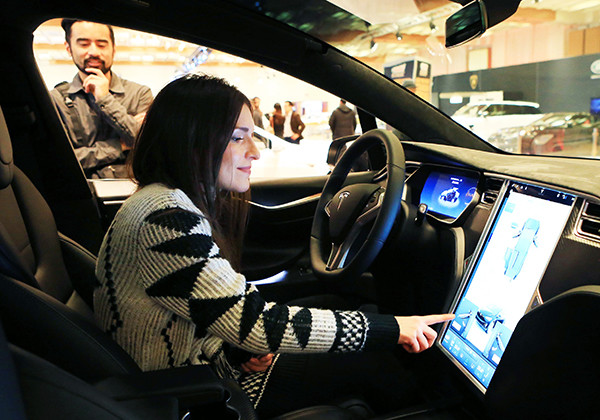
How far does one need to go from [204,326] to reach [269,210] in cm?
153

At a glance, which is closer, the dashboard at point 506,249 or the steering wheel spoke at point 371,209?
the dashboard at point 506,249

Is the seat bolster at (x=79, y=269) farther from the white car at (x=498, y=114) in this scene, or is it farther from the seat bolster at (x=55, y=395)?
the white car at (x=498, y=114)

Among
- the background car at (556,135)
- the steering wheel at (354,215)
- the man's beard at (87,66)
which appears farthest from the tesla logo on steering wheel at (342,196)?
the background car at (556,135)

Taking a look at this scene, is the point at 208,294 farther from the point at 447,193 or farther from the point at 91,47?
the point at 91,47

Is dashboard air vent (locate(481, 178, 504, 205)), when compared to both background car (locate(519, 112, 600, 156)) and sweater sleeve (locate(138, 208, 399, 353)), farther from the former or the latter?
background car (locate(519, 112, 600, 156))

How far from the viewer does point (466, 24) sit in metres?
1.37

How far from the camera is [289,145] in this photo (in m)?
4.81

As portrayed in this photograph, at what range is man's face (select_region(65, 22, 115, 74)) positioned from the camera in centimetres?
212

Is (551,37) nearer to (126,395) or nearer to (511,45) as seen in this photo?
(511,45)

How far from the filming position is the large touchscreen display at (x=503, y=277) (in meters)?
1.07

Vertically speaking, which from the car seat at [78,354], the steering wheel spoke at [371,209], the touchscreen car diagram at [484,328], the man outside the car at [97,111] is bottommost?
the touchscreen car diagram at [484,328]

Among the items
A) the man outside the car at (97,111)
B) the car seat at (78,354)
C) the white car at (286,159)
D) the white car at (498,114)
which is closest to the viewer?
the car seat at (78,354)

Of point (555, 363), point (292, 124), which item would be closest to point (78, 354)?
point (555, 363)

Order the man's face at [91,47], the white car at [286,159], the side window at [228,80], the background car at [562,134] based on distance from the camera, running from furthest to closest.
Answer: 1. the background car at [562,134]
2. the white car at [286,159]
3. the man's face at [91,47]
4. the side window at [228,80]
